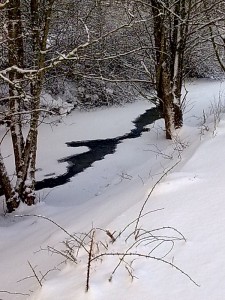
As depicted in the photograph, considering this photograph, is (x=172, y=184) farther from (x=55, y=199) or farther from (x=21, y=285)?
(x=55, y=199)

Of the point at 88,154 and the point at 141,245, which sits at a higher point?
the point at 141,245

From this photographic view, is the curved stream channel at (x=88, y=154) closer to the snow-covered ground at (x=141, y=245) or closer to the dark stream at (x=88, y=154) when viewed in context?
the dark stream at (x=88, y=154)

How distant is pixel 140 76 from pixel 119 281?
56.0ft

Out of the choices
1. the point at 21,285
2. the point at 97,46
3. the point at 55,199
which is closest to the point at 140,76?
the point at 97,46

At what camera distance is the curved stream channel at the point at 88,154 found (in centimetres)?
976

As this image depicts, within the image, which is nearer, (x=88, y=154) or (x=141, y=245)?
(x=141, y=245)

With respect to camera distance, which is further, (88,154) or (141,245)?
(88,154)

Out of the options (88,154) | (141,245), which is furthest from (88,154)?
(141,245)

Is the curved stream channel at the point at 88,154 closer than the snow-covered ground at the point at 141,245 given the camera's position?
No

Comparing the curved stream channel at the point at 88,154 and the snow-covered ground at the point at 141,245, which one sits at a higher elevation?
the snow-covered ground at the point at 141,245

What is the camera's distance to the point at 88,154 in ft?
38.1

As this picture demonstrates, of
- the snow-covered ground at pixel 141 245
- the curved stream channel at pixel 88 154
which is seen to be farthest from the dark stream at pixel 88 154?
the snow-covered ground at pixel 141 245

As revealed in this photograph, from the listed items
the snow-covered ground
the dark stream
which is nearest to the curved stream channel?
the dark stream

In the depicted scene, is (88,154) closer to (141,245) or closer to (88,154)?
(88,154)
